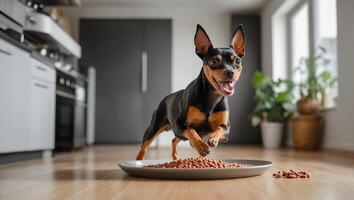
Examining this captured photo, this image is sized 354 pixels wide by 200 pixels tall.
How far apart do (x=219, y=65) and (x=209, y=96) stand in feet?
0.54

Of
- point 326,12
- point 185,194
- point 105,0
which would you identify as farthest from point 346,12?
point 105,0

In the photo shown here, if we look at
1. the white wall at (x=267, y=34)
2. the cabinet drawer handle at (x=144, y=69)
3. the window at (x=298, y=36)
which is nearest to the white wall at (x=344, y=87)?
the window at (x=298, y=36)

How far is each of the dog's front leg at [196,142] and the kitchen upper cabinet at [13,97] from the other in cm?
185

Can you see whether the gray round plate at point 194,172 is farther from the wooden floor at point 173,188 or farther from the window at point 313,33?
the window at point 313,33

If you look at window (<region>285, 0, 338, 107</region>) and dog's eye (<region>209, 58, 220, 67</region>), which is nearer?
dog's eye (<region>209, 58, 220, 67</region>)

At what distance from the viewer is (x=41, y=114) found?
4367mm

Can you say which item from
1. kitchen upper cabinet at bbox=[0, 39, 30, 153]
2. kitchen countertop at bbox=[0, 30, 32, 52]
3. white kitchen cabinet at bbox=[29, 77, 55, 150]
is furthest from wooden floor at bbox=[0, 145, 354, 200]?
white kitchen cabinet at bbox=[29, 77, 55, 150]

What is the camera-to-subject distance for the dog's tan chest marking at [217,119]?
2.07 metres

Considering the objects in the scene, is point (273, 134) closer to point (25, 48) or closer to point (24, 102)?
point (24, 102)

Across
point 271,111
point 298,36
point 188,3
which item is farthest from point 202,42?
point 188,3

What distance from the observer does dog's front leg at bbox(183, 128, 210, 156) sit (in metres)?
1.92

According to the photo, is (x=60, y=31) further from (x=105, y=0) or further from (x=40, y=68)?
(x=105, y=0)

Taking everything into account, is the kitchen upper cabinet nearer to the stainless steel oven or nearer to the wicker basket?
the stainless steel oven

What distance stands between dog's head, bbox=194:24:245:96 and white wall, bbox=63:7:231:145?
19.9 feet
